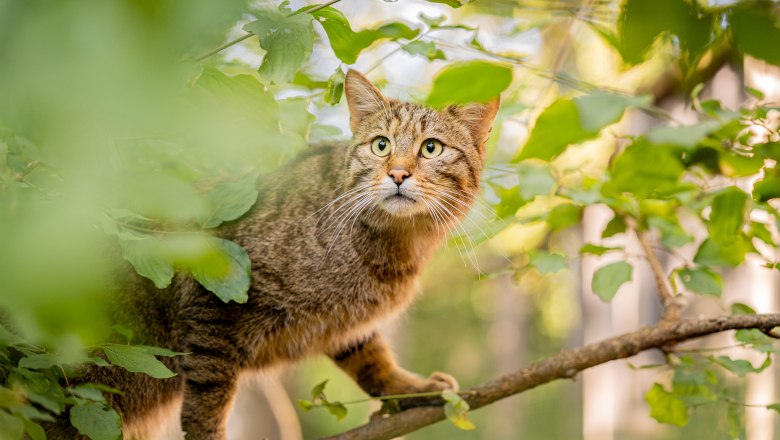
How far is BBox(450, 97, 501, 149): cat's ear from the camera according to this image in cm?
250

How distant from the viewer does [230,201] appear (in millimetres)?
1675

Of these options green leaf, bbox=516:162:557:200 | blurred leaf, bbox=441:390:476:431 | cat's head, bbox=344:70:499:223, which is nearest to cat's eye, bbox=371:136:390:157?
cat's head, bbox=344:70:499:223

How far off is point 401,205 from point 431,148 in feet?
0.89

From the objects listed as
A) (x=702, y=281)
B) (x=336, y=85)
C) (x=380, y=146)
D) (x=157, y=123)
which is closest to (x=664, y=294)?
(x=702, y=281)

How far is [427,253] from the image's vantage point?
272 centimetres

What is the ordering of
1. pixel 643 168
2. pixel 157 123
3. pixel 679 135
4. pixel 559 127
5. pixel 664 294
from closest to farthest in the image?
pixel 157 123 < pixel 559 127 < pixel 679 135 < pixel 643 168 < pixel 664 294

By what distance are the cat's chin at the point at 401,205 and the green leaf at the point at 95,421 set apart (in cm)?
121

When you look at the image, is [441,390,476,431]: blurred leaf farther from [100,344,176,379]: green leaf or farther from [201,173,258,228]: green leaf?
[100,344,176,379]: green leaf

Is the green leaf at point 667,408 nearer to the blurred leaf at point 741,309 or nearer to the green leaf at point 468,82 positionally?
the blurred leaf at point 741,309

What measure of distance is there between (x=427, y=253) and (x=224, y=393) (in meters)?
0.90

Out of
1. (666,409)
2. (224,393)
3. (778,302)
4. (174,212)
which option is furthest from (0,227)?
(778,302)

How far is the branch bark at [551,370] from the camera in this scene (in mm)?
2137

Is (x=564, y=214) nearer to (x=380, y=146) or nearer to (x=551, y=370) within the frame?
(x=551, y=370)

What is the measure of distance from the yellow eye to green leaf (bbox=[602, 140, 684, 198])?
3.69 ft
